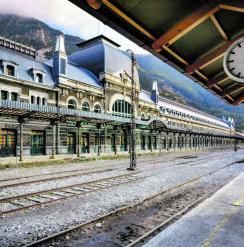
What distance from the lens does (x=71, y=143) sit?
A: 109 ft

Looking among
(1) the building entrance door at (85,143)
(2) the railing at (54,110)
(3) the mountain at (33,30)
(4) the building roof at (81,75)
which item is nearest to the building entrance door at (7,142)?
(2) the railing at (54,110)

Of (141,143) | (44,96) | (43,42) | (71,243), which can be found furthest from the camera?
(43,42)

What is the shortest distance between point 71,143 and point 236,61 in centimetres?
3025

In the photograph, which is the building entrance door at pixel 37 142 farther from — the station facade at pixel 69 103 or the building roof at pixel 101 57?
the building roof at pixel 101 57

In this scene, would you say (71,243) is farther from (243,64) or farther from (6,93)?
(6,93)

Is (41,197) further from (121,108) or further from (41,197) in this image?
(121,108)

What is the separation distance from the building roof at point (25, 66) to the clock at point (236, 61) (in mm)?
26359

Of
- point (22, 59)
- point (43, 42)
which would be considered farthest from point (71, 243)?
point (43, 42)

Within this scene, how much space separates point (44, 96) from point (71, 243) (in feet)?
87.5

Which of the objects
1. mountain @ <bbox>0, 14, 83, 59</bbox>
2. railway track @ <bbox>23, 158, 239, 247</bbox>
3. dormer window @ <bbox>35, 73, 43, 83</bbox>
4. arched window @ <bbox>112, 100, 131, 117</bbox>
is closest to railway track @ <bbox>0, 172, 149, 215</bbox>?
railway track @ <bbox>23, 158, 239, 247</bbox>

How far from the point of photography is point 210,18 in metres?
4.25

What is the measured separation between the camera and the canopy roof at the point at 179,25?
3.67 m

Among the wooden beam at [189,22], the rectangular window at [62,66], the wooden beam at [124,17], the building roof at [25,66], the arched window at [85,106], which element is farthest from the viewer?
the arched window at [85,106]

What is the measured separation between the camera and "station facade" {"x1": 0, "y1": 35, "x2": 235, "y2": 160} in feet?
86.2
